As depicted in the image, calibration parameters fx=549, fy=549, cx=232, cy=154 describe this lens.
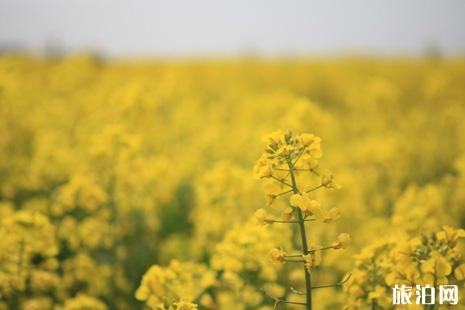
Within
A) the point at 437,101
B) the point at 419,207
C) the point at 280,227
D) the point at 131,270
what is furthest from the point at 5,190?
the point at 437,101

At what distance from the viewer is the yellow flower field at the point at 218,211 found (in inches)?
85.7

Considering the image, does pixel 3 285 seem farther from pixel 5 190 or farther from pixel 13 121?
pixel 13 121

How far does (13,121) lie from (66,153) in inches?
53.4

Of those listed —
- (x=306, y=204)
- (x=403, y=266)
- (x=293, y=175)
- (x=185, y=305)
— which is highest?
(x=293, y=175)

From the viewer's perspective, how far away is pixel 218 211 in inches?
157

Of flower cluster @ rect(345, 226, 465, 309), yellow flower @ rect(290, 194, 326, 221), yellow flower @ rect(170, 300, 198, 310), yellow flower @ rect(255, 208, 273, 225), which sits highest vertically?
yellow flower @ rect(290, 194, 326, 221)

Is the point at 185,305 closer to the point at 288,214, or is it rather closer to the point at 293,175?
the point at 288,214

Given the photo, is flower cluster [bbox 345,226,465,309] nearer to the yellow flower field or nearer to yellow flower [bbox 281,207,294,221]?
the yellow flower field

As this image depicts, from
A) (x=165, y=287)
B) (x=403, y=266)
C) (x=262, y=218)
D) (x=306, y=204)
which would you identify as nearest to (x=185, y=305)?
(x=165, y=287)

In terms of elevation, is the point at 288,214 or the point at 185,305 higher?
the point at 288,214

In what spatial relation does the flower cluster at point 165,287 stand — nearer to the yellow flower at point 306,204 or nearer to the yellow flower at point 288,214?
the yellow flower at point 288,214

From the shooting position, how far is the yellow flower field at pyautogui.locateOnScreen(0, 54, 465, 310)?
218 centimetres

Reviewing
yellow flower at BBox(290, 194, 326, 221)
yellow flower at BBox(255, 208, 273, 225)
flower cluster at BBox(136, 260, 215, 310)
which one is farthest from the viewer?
flower cluster at BBox(136, 260, 215, 310)

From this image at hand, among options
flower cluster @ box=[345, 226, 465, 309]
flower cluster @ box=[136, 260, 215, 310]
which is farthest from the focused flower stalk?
flower cluster @ box=[136, 260, 215, 310]
